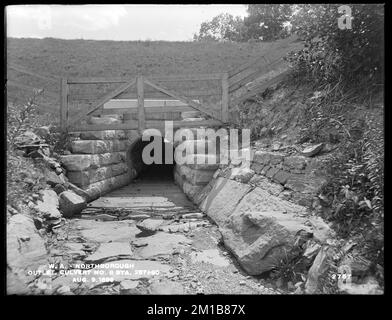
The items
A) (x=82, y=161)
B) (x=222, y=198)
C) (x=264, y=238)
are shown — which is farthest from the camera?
(x=82, y=161)

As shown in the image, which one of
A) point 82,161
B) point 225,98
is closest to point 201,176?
point 225,98

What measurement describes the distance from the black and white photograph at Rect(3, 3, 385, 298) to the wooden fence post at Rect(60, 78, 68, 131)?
3 centimetres

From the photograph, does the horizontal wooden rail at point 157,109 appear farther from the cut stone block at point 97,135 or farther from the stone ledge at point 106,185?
the stone ledge at point 106,185

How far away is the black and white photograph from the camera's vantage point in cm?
289

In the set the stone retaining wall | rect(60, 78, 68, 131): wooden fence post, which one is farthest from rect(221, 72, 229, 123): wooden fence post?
rect(60, 78, 68, 131): wooden fence post

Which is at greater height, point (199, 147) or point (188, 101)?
point (188, 101)

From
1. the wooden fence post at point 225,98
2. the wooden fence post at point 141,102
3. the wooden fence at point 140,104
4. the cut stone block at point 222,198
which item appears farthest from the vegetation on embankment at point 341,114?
the wooden fence post at point 141,102

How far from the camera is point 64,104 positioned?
6344 millimetres

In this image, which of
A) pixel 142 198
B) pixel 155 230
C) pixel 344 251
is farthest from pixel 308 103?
pixel 142 198

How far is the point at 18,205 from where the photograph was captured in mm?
3521

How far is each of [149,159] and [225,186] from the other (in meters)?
5.30

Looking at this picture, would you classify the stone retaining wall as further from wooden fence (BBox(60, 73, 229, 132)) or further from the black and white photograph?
wooden fence (BBox(60, 73, 229, 132))

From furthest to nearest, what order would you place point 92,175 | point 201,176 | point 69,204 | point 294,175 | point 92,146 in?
point 92,146 → point 92,175 → point 201,176 → point 69,204 → point 294,175

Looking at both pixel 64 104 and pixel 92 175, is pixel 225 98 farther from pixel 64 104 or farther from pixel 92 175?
pixel 64 104
